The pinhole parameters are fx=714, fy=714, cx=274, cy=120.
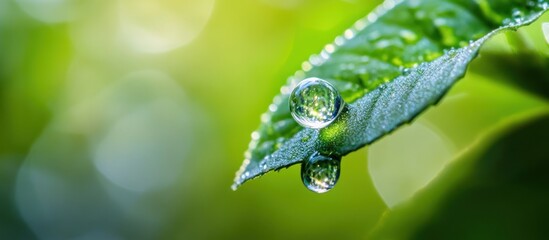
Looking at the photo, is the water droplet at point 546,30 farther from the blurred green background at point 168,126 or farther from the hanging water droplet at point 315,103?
the blurred green background at point 168,126

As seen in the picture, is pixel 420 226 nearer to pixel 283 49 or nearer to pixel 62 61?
pixel 283 49

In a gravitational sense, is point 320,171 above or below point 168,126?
below

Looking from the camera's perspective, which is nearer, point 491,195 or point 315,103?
point 315,103

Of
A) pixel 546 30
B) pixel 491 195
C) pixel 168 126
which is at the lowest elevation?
pixel 491 195

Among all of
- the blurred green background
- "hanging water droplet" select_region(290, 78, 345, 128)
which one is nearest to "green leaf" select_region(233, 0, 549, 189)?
"hanging water droplet" select_region(290, 78, 345, 128)

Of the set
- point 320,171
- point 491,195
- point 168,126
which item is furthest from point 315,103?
point 168,126

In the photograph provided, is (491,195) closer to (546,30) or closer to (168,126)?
(546,30)

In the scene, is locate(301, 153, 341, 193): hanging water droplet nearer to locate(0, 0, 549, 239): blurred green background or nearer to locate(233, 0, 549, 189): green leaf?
locate(233, 0, 549, 189): green leaf

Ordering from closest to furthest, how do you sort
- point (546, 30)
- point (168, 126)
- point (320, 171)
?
point (320, 171)
point (546, 30)
point (168, 126)

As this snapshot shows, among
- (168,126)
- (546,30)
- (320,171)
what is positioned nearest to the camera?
(320,171)

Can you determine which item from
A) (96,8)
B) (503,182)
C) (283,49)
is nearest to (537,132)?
(503,182)
